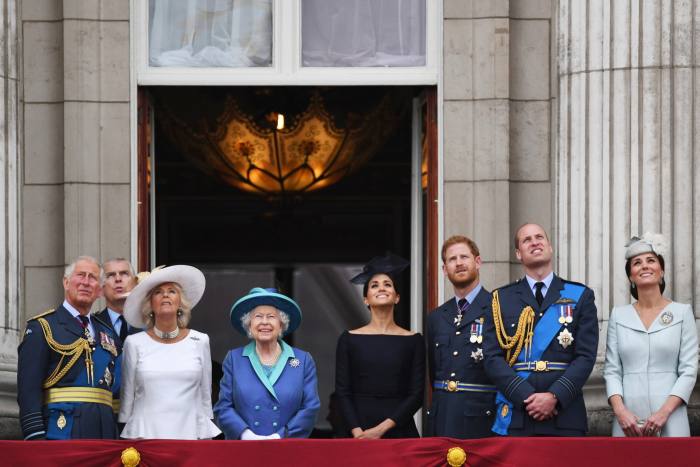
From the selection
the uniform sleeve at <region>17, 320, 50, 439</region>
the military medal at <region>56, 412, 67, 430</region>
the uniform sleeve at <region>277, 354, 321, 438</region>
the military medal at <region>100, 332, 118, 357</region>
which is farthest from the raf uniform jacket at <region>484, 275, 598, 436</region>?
the uniform sleeve at <region>17, 320, 50, 439</region>

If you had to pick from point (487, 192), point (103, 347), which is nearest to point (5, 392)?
point (103, 347)

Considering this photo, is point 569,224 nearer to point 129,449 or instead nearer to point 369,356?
point 369,356

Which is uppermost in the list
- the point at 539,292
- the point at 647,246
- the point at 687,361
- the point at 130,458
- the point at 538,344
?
the point at 647,246

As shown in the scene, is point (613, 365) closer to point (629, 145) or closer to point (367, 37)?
point (629, 145)

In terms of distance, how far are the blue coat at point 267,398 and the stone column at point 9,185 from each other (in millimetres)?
2111

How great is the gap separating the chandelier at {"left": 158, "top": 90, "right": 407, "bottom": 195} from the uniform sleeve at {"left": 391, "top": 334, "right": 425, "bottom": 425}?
572cm

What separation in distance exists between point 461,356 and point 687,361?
4.41 feet

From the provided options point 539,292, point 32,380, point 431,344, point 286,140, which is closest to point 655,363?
point 539,292

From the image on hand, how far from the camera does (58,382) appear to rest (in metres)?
10.4

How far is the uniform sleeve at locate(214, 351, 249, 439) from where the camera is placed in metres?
10.6

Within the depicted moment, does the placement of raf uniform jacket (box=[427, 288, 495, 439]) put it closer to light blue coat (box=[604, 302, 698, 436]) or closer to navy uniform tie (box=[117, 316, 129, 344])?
light blue coat (box=[604, 302, 698, 436])

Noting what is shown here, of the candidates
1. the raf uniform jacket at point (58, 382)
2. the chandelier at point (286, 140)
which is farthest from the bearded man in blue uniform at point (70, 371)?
the chandelier at point (286, 140)

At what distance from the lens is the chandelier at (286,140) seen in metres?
16.9

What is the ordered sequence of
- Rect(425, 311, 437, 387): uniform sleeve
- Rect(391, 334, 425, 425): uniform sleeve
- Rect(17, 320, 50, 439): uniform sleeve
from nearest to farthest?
Rect(17, 320, 50, 439): uniform sleeve
Rect(391, 334, 425, 425): uniform sleeve
Rect(425, 311, 437, 387): uniform sleeve
